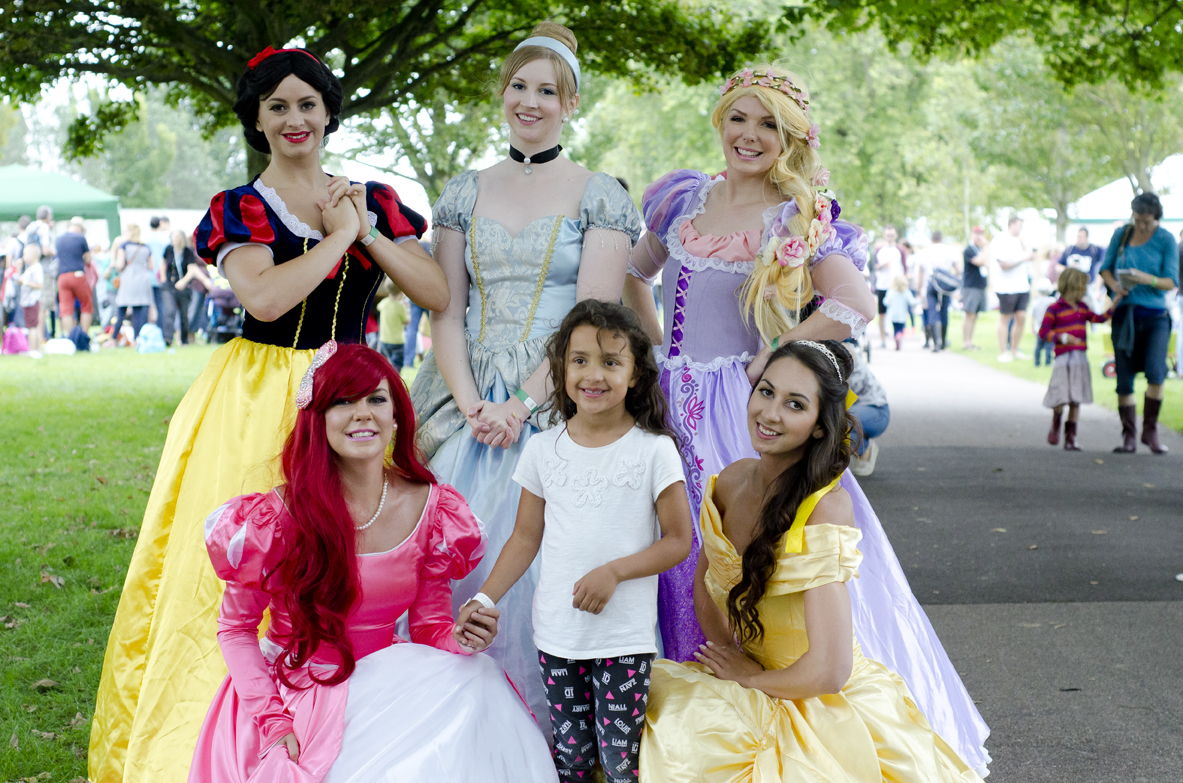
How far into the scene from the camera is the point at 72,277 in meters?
14.3

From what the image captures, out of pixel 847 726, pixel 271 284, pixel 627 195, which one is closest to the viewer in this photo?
pixel 847 726

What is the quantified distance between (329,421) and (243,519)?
28cm

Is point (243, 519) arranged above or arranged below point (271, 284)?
below

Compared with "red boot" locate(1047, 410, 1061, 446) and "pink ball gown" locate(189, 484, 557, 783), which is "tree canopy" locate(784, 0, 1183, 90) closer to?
"red boot" locate(1047, 410, 1061, 446)

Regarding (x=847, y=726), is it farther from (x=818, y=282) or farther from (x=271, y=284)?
(x=271, y=284)

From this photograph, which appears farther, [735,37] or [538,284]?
[735,37]

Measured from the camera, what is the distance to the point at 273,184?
2660 millimetres

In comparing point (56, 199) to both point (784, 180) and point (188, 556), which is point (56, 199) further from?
point (784, 180)

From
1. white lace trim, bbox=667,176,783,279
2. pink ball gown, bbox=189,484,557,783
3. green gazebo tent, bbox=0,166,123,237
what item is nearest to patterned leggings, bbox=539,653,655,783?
pink ball gown, bbox=189,484,557,783

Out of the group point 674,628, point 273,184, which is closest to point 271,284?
point 273,184

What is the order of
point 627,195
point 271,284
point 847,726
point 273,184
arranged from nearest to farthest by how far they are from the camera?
point 847,726, point 271,284, point 273,184, point 627,195

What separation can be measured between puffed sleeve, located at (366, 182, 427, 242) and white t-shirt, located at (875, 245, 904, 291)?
45.6 feet

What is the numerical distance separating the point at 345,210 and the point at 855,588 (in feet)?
5.40

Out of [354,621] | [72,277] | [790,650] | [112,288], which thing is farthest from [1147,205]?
[112,288]
